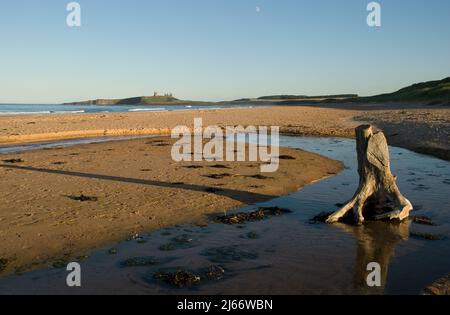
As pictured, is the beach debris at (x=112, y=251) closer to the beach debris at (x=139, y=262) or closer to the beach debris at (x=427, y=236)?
the beach debris at (x=139, y=262)

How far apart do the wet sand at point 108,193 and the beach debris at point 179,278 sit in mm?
1850

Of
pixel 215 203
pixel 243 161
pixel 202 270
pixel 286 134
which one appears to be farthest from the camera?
pixel 286 134

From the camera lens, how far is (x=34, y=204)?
417 inches

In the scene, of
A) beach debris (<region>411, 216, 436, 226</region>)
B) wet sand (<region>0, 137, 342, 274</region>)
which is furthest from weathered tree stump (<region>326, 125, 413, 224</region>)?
wet sand (<region>0, 137, 342, 274</region>)

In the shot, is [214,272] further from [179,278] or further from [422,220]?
[422,220]

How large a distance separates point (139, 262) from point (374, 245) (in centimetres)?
448

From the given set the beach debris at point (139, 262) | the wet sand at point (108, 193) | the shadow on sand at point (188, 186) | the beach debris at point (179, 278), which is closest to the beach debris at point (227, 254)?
the beach debris at point (179, 278)

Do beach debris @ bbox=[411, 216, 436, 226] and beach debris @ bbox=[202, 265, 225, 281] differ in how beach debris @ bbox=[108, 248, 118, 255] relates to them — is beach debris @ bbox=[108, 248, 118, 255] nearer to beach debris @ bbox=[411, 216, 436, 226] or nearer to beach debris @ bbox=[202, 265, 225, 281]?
beach debris @ bbox=[202, 265, 225, 281]

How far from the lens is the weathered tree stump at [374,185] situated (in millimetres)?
9539
